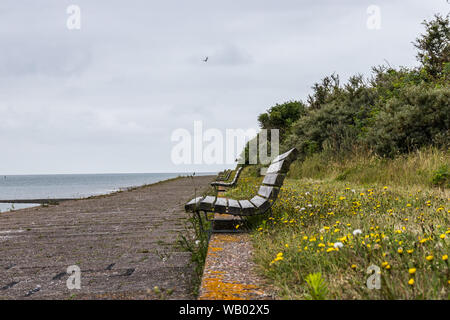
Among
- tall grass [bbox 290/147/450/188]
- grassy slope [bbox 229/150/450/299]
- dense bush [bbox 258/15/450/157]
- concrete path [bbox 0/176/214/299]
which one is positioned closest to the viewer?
grassy slope [bbox 229/150/450/299]

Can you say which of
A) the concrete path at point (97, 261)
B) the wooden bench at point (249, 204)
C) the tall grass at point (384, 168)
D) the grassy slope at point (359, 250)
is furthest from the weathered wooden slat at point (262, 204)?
the tall grass at point (384, 168)

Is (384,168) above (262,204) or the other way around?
above

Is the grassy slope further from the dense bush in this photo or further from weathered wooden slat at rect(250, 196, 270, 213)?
the dense bush

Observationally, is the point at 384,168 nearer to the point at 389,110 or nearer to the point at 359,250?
the point at 389,110

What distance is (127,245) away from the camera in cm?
430

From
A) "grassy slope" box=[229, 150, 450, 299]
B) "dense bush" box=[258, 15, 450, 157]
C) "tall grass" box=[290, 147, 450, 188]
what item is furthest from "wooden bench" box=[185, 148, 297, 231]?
"dense bush" box=[258, 15, 450, 157]

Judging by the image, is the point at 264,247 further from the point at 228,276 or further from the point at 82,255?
the point at 82,255

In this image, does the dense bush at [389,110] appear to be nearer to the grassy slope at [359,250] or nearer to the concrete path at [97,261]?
the grassy slope at [359,250]

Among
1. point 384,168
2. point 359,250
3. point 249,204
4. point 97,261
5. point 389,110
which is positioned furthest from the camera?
point 389,110

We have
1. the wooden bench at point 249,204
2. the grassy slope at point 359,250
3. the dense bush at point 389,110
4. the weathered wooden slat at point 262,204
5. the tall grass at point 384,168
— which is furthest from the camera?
the dense bush at point 389,110

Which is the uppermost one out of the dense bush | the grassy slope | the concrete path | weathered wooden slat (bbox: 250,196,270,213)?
the dense bush

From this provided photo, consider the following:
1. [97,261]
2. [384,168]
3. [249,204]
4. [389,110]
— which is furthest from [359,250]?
[389,110]

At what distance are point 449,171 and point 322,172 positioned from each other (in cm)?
482
